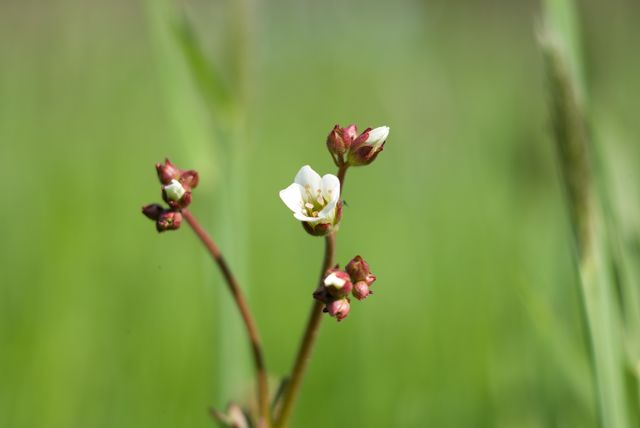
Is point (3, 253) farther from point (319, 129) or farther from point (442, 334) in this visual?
point (319, 129)

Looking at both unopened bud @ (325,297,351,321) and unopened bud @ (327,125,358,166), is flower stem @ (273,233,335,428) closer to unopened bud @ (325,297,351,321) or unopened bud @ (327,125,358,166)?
unopened bud @ (325,297,351,321)

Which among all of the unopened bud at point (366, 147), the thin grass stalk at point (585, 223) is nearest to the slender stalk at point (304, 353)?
the unopened bud at point (366, 147)

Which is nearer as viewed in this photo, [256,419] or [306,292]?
[256,419]

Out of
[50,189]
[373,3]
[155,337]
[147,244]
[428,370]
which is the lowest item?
[428,370]

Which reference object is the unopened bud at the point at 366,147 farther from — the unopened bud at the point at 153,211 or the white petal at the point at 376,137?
the unopened bud at the point at 153,211

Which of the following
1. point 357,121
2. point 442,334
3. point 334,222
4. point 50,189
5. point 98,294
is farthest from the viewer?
point 357,121

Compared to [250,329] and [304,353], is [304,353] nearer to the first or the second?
[304,353]

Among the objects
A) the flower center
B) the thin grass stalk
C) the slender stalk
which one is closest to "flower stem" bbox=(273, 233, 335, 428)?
the slender stalk

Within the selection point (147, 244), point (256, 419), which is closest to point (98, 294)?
point (147, 244)
